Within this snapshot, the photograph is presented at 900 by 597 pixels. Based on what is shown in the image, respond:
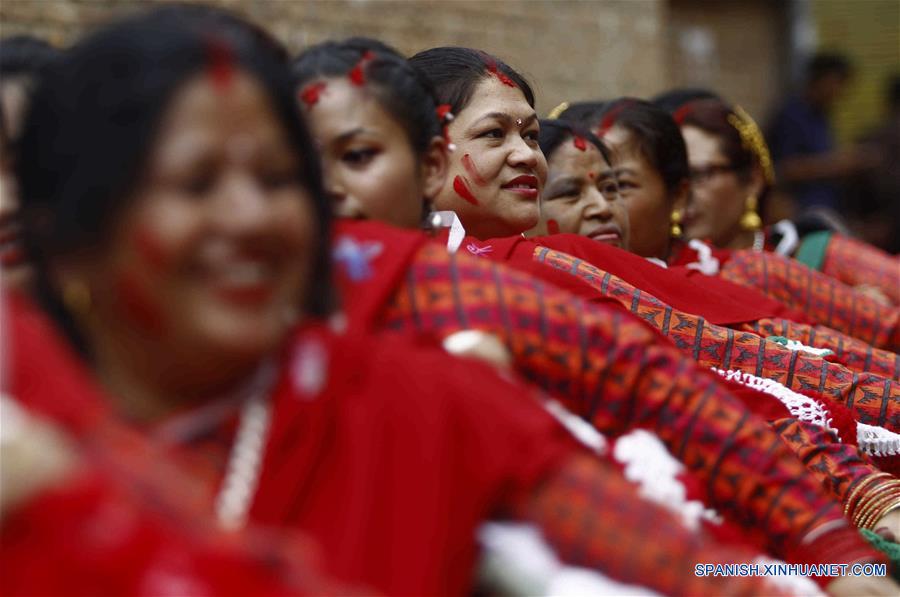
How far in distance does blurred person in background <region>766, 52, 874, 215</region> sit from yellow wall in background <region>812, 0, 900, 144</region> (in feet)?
3.86

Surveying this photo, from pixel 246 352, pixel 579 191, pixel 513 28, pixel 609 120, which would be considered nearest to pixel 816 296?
pixel 609 120

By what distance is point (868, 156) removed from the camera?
388 inches

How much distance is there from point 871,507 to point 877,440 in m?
0.50

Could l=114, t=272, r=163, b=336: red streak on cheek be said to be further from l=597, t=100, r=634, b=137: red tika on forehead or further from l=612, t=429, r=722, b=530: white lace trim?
l=597, t=100, r=634, b=137: red tika on forehead

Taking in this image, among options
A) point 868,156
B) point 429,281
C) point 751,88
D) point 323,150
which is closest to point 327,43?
point 323,150

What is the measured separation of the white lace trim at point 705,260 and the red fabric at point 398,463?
267 centimetres

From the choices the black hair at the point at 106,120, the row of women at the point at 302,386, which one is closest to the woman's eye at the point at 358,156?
the row of women at the point at 302,386

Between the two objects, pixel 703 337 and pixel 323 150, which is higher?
pixel 323 150

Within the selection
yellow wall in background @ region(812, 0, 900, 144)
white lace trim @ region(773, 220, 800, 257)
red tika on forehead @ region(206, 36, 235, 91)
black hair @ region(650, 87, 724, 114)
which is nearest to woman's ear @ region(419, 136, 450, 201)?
red tika on forehead @ region(206, 36, 235, 91)

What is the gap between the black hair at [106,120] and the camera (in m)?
1.78

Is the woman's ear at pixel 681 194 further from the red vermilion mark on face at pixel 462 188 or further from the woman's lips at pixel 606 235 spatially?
the red vermilion mark on face at pixel 462 188

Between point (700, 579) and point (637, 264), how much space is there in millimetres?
1702

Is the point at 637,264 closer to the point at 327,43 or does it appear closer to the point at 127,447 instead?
the point at 327,43

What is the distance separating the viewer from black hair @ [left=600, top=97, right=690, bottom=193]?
4.50 metres
